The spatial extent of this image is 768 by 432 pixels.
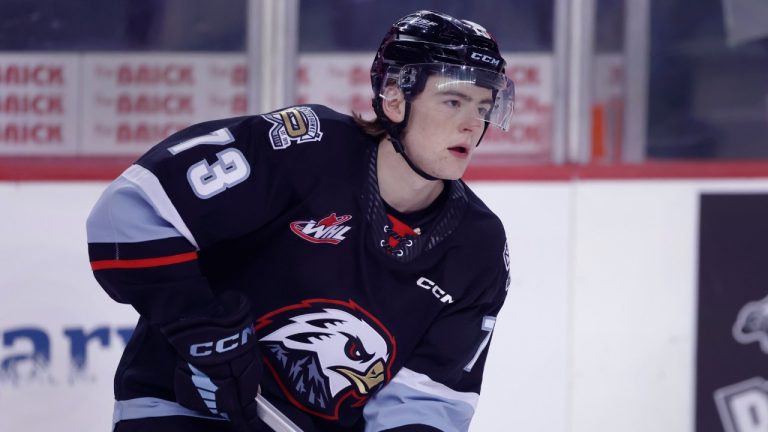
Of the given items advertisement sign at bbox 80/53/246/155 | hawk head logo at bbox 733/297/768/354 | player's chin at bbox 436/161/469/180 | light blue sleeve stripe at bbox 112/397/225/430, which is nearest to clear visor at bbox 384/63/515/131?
player's chin at bbox 436/161/469/180

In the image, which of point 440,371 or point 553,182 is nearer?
point 440,371

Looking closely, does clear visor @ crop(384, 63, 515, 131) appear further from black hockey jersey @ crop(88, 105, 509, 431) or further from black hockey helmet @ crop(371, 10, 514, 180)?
black hockey jersey @ crop(88, 105, 509, 431)

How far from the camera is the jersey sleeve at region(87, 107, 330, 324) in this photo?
1.52 m

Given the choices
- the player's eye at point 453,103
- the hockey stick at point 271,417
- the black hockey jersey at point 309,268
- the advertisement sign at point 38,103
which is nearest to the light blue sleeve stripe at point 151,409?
the black hockey jersey at point 309,268

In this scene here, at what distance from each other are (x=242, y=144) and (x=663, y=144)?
185 centimetres

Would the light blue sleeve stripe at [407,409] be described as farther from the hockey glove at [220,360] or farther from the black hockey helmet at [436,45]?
the black hockey helmet at [436,45]

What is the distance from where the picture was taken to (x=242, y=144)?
161cm

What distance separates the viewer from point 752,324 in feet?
9.86

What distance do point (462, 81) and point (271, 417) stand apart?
2.01 feet

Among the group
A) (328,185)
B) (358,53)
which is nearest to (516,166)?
(358,53)

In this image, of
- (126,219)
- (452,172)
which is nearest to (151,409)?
(126,219)

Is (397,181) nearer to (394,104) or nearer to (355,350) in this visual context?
(394,104)

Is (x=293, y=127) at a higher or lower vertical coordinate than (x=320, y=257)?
higher

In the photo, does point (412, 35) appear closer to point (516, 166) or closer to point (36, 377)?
point (516, 166)
